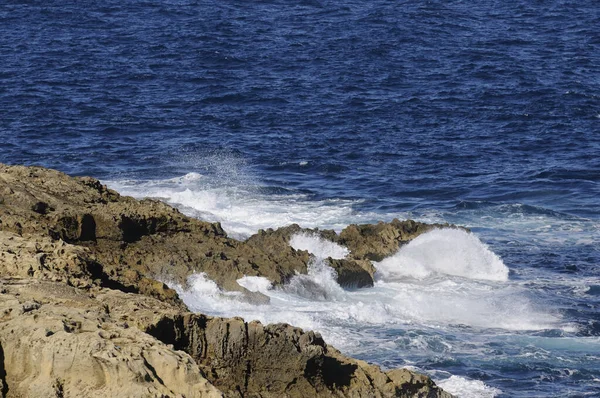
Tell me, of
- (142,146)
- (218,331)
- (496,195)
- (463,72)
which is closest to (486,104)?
(463,72)

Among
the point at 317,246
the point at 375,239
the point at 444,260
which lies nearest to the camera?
the point at 317,246

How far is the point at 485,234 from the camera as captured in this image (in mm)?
33125

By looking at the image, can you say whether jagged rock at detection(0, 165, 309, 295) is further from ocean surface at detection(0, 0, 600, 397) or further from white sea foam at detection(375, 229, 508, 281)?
white sea foam at detection(375, 229, 508, 281)

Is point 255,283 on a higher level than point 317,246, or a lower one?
higher

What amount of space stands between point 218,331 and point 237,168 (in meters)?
24.2

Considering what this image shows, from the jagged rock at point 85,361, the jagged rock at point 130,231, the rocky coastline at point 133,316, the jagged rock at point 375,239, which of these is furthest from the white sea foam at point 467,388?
the jagged rock at point 85,361

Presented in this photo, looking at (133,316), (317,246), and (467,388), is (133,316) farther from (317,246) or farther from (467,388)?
(317,246)

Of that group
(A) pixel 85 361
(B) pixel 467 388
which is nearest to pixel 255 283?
(B) pixel 467 388

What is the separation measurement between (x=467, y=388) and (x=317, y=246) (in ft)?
27.1

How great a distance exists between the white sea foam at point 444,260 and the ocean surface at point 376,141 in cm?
6

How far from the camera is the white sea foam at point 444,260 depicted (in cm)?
2870

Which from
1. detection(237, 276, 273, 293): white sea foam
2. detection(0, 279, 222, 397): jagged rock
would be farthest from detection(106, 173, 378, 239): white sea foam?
detection(0, 279, 222, 397): jagged rock

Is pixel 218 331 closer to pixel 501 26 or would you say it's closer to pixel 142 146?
pixel 142 146

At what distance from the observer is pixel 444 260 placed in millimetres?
29578
